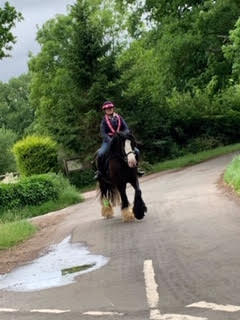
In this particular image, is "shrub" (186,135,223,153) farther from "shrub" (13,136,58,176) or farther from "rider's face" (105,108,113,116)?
"rider's face" (105,108,113,116)

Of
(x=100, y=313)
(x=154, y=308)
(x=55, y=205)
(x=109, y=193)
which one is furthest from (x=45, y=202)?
(x=154, y=308)

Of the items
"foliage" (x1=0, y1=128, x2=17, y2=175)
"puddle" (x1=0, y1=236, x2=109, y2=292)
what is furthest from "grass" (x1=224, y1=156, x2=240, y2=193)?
"foliage" (x1=0, y1=128, x2=17, y2=175)

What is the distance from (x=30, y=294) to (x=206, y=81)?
A: 28.2m

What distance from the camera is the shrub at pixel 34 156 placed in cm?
3173

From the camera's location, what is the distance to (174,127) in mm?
40875

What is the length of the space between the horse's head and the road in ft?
4.46

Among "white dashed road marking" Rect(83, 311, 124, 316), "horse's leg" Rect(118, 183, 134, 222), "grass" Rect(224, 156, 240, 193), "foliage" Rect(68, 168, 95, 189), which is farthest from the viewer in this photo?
"foliage" Rect(68, 168, 95, 189)

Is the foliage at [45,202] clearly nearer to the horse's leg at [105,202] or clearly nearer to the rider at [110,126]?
the horse's leg at [105,202]

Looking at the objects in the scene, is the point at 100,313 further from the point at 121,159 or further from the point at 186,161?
the point at 186,161

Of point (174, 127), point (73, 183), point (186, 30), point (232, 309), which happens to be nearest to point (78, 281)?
point (232, 309)

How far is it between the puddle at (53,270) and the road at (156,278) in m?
0.23

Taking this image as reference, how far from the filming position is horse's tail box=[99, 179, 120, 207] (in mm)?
14305

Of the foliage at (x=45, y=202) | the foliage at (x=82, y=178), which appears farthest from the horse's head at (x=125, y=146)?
the foliage at (x=82, y=178)

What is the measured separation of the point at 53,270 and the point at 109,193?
5.12 m
